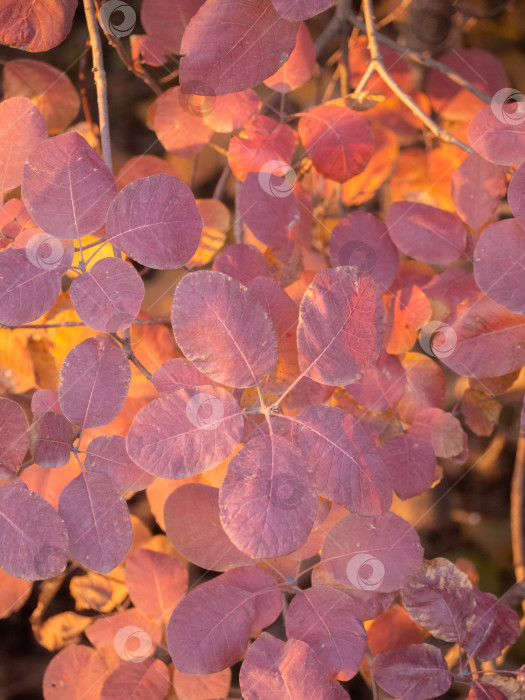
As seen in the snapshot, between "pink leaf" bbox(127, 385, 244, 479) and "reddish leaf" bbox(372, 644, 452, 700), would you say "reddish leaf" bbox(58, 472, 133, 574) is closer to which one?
"pink leaf" bbox(127, 385, 244, 479)

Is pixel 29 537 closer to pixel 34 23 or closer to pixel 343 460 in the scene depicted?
pixel 343 460

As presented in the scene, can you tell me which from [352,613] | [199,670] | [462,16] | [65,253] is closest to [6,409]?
[65,253]

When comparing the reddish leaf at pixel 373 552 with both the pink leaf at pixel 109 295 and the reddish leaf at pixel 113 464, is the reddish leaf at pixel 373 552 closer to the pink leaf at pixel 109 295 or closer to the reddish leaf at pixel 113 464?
the reddish leaf at pixel 113 464

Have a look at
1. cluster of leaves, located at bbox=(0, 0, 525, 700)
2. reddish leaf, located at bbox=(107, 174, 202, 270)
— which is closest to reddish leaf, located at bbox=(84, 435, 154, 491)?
cluster of leaves, located at bbox=(0, 0, 525, 700)

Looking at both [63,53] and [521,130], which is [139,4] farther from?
[521,130]

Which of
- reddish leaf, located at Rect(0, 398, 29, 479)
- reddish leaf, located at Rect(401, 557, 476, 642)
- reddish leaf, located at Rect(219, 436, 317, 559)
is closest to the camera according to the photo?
reddish leaf, located at Rect(219, 436, 317, 559)

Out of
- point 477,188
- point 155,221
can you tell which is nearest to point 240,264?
point 155,221
